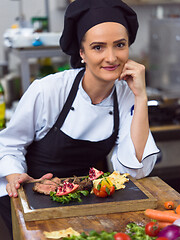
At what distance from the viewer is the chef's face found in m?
1.69

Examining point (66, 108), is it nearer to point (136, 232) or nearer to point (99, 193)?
point (99, 193)

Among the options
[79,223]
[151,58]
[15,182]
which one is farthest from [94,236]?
[151,58]

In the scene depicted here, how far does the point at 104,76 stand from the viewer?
5.76 ft

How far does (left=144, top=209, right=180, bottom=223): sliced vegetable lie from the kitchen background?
4.19 ft

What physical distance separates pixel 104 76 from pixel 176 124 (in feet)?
5.17

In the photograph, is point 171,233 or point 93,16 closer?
point 171,233

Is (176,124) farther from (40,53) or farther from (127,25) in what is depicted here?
(127,25)

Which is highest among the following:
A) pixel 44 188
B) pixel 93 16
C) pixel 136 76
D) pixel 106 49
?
pixel 93 16

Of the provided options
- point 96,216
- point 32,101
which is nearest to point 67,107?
point 32,101

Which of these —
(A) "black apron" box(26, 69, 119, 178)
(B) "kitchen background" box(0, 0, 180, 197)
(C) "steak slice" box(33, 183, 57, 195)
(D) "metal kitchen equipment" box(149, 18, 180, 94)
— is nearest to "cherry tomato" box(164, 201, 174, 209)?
(C) "steak slice" box(33, 183, 57, 195)

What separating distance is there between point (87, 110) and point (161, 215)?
2.40 ft

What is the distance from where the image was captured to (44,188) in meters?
1.48

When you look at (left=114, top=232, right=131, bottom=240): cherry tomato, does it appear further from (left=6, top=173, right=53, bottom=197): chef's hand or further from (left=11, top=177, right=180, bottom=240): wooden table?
(left=6, top=173, right=53, bottom=197): chef's hand

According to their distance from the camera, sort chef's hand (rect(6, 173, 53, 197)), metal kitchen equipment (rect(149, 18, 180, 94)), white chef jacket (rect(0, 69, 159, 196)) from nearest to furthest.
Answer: chef's hand (rect(6, 173, 53, 197)) < white chef jacket (rect(0, 69, 159, 196)) < metal kitchen equipment (rect(149, 18, 180, 94))
